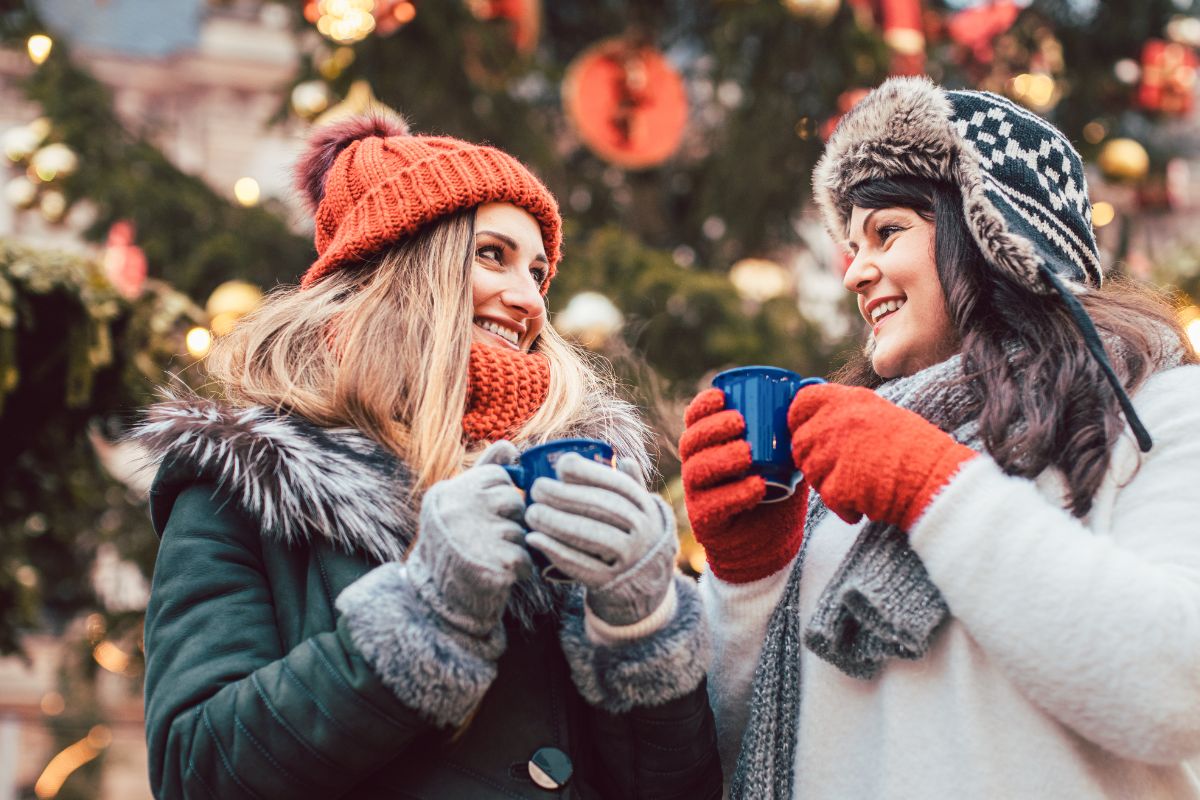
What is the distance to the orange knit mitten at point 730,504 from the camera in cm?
172

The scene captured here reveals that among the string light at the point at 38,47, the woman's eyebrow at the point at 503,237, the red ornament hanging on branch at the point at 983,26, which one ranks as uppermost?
the woman's eyebrow at the point at 503,237

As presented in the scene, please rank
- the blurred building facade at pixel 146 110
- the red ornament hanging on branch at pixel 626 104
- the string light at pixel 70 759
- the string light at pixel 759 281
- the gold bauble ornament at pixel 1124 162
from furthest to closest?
the blurred building facade at pixel 146 110
the string light at pixel 70 759
the red ornament hanging on branch at pixel 626 104
the gold bauble ornament at pixel 1124 162
the string light at pixel 759 281

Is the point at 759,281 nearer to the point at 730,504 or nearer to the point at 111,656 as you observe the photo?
the point at 111,656

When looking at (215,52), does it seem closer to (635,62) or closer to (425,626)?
(635,62)

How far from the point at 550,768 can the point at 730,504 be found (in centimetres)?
46

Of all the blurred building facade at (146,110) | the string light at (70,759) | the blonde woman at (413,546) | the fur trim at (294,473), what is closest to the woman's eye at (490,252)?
the blonde woman at (413,546)

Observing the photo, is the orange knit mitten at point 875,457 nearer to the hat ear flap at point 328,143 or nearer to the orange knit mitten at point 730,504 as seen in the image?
the orange knit mitten at point 730,504

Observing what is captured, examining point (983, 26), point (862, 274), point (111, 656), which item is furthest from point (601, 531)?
point (983, 26)

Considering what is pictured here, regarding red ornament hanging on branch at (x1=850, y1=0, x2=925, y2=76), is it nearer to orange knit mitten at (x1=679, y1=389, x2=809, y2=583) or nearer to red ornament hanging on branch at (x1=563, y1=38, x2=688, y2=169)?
red ornament hanging on branch at (x1=563, y1=38, x2=688, y2=169)

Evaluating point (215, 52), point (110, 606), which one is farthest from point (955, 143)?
point (215, 52)

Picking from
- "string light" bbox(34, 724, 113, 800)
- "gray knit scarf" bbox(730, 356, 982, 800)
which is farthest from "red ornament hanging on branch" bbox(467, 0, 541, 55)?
"string light" bbox(34, 724, 113, 800)

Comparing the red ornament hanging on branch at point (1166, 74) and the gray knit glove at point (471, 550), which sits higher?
the gray knit glove at point (471, 550)

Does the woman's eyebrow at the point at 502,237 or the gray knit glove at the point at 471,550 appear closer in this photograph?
the gray knit glove at the point at 471,550

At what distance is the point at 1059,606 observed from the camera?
149cm
